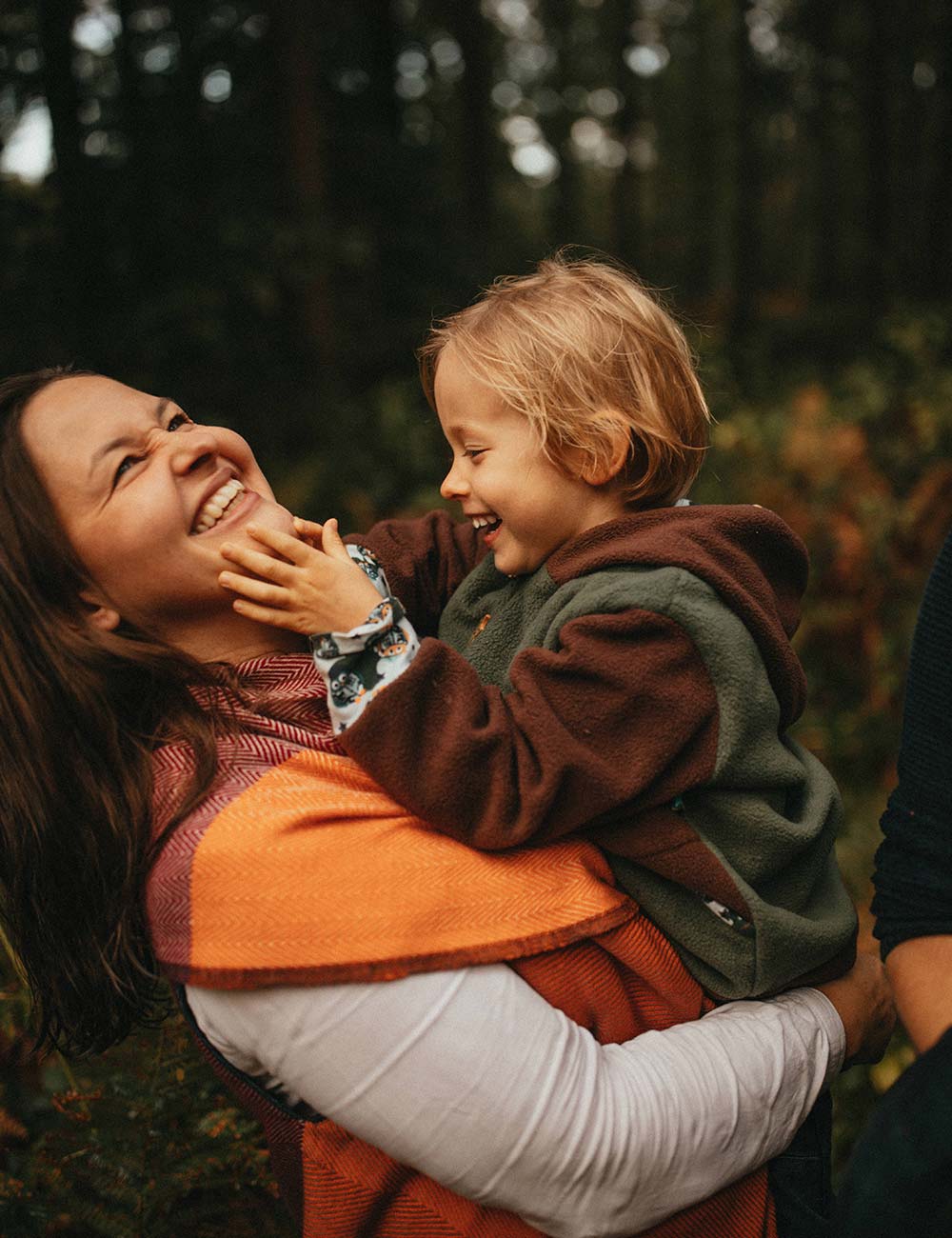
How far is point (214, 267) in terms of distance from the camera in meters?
8.00

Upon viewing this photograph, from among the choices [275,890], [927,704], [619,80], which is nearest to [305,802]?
[275,890]

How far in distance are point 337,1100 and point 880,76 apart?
19.0 m

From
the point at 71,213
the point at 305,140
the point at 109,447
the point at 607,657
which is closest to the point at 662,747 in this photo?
the point at 607,657

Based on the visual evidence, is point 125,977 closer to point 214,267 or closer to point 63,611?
point 63,611

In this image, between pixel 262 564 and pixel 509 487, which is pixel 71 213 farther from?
pixel 262 564

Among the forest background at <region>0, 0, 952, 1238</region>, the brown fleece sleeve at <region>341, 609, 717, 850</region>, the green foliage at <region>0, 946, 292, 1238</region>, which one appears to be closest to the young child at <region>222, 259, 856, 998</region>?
the brown fleece sleeve at <region>341, 609, 717, 850</region>

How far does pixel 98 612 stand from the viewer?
1855 mm

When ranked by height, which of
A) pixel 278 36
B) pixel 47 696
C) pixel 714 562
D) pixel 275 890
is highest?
pixel 278 36

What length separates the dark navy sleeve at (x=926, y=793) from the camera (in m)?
1.66

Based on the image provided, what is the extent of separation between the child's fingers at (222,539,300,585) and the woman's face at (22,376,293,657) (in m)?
0.09

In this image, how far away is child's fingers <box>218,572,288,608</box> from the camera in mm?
1748

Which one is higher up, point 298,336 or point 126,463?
point 126,463

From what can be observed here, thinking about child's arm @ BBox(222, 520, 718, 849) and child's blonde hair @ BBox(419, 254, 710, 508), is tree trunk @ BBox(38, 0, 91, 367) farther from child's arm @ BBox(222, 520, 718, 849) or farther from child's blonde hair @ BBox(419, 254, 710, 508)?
child's arm @ BBox(222, 520, 718, 849)

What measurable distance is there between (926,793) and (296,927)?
39.7 inches
